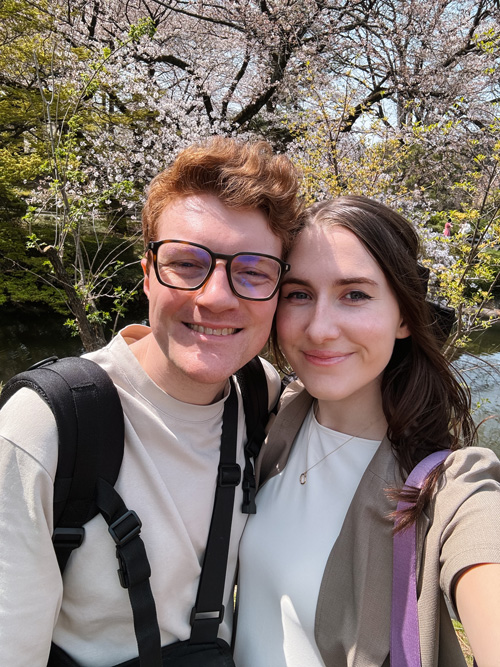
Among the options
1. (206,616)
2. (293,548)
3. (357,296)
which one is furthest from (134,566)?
(357,296)

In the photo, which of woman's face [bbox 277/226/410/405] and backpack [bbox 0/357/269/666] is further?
woman's face [bbox 277/226/410/405]

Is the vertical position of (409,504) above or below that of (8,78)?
below

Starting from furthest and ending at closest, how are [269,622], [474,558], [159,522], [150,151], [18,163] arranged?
[150,151], [18,163], [269,622], [159,522], [474,558]

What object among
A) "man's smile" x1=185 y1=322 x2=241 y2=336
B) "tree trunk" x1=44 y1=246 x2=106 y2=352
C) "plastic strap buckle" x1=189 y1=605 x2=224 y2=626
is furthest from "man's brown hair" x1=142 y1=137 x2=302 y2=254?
"tree trunk" x1=44 y1=246 x2=106 y2=352

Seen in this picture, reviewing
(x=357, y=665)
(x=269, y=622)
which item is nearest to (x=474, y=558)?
(x=357, y=665)

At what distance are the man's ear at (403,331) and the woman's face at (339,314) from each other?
0.09 meters

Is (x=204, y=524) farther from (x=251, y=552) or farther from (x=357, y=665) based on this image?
(x=357, y=665)

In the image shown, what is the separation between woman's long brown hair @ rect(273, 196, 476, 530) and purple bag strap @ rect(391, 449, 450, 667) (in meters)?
0.23

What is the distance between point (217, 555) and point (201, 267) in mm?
939

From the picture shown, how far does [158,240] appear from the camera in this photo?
4.93 ft


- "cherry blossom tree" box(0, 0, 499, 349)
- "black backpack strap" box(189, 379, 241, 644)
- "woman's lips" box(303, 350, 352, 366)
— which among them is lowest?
"black backpack strap" box(189, 379, 241, 644)

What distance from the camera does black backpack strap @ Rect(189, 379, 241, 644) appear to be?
1409 mm

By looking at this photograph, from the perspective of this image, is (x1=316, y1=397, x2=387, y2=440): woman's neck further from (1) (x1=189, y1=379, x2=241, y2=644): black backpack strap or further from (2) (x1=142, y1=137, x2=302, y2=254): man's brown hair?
(2) (x1=142, y1=137, x2=302, y2=254): man's brown hair

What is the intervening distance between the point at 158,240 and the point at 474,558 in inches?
50.4
